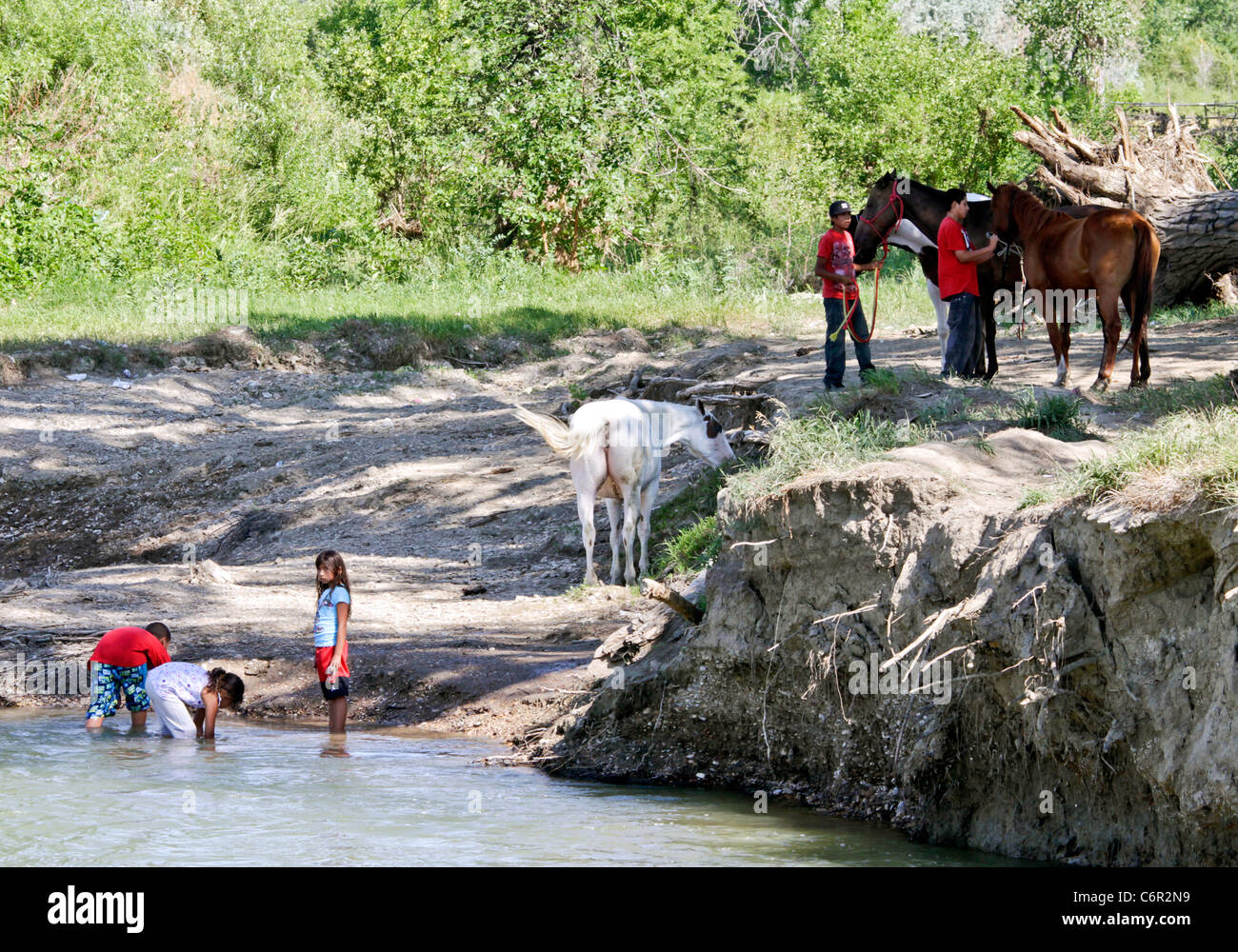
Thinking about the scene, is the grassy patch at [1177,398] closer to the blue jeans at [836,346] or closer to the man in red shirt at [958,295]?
the man in red shirt at [958,295]

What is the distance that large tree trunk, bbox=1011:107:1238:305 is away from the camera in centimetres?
1725

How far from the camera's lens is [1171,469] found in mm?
5426

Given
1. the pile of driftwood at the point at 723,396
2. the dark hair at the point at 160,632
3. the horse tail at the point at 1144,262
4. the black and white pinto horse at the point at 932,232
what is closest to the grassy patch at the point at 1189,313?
the black and white pinto horse at the point at 932,232

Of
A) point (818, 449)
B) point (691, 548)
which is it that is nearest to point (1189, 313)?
point (691, 548)

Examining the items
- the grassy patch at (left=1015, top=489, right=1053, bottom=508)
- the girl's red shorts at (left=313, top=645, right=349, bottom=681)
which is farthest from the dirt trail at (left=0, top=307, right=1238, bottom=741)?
the grassy patch at (left=1015, top=489, right=1053, bottom=508)

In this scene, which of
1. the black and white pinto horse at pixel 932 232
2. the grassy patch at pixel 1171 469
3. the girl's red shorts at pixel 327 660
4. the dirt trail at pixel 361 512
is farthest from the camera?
the black and white pinto horse at pixel 932 232

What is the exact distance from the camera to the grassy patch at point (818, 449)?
772cm

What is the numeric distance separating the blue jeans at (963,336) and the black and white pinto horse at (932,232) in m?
0.15

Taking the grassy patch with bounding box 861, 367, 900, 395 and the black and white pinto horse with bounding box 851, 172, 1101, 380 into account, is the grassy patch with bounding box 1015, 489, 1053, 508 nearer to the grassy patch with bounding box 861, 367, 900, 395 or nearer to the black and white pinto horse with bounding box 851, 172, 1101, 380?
the grassy patch with bounding box 861, 367, 900, 395

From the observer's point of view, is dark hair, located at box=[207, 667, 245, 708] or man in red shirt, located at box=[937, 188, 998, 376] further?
man in red shirt, located at box=[937, 188, 998, 376]

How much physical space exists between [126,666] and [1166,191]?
14280mm

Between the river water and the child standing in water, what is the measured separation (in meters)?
0.38

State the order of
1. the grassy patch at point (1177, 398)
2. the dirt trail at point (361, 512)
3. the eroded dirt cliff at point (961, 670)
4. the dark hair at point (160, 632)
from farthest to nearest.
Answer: the dirt trail at point (361, 512) → the grassy patch at point (1177, 398) → the dark hair at point (160, 632) → the eroded dirt cliff at point (961, 670)
